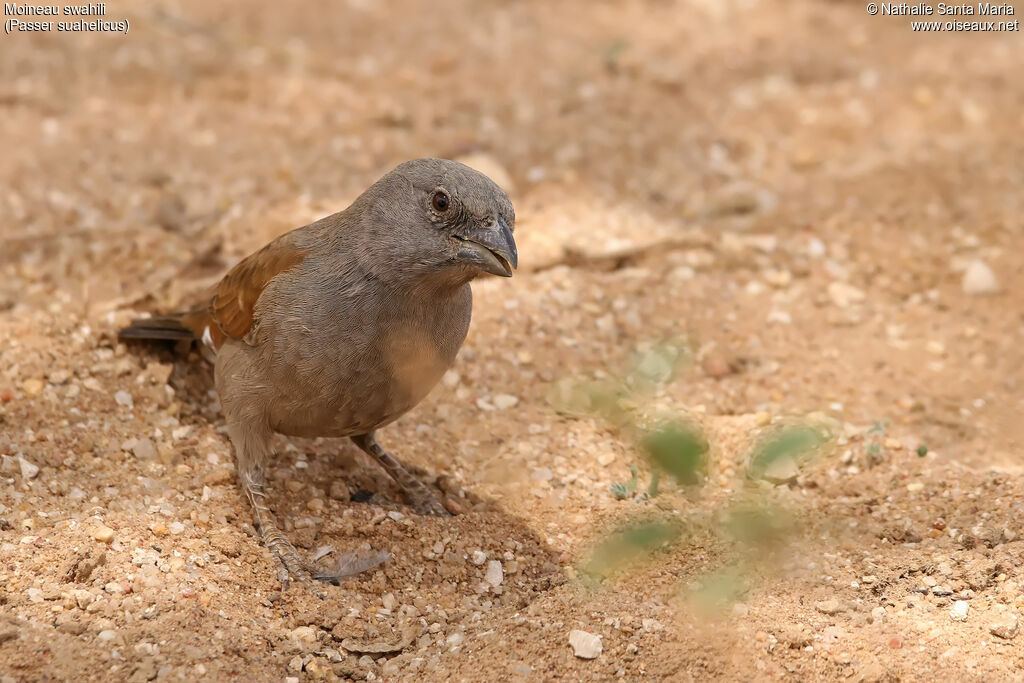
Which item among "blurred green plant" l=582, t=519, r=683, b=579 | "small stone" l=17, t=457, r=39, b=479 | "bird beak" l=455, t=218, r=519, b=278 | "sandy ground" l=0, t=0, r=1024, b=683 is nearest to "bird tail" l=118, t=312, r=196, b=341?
"sandy ground" l=0, t=0, r=1024, b=683

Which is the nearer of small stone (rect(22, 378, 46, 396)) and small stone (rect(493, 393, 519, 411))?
small stone (rect(22, 378, 46, 396))

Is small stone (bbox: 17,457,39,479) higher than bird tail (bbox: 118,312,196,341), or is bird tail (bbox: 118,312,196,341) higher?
bird tail (bbox: 118,312,196,341)

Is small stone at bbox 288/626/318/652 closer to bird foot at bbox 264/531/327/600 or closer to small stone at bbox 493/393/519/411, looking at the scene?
bird foot at bbox 264/531/327/600

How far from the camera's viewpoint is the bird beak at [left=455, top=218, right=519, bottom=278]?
13.1 feet

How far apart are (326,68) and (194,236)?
7.63ft

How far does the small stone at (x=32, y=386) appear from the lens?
475 centimetres

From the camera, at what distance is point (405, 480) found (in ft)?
15.5

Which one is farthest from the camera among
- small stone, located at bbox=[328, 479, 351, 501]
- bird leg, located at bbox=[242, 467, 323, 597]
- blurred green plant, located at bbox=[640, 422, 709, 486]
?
small stone, located at bbox=[328, 479, 351, 501]

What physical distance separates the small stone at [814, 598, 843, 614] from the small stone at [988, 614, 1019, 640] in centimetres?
50

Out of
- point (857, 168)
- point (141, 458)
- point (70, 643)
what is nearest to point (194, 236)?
point (141, 458)

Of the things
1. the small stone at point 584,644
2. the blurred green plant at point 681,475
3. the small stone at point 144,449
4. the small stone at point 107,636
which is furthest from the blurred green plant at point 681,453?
the small stone at point 144,449

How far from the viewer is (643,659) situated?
12.1 ft

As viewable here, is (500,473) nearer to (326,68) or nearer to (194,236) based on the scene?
(194,236)

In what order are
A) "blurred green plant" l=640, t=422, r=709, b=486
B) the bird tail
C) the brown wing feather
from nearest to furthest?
1. "blurred green plant" l=640, t=422, r=709, b=486
2. the brown wing feather
3. the bird tail
